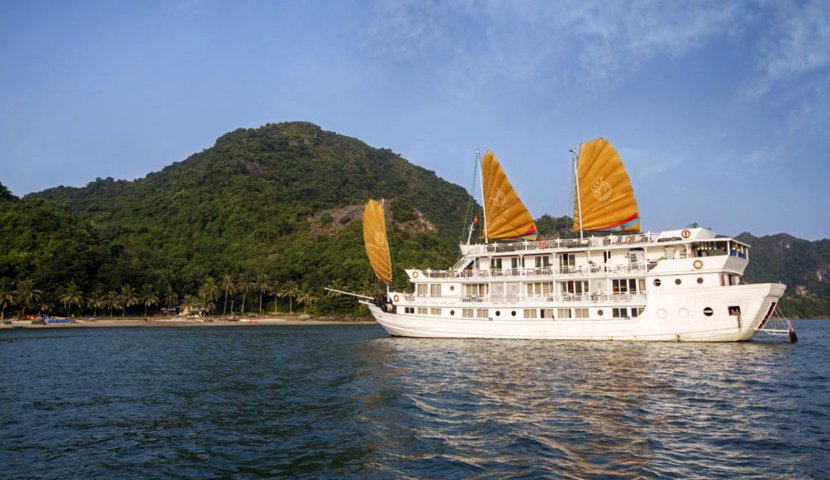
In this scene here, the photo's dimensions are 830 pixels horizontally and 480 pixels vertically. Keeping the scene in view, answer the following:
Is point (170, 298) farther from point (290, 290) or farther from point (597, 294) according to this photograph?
point (597, 294)

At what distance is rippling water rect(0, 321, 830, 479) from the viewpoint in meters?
9.00

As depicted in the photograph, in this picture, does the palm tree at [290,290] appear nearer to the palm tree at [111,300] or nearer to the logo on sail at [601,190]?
the palm tree at [111,300]

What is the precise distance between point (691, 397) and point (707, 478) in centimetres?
678

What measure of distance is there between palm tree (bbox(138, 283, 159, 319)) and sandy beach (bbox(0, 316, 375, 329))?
10.8ft

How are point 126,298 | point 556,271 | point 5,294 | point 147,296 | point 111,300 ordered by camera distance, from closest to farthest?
point 556,271 < point 5,294 < point 111,300 < point 126,298 < point 147,296

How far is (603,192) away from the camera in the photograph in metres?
32.1

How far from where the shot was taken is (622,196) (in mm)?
31594

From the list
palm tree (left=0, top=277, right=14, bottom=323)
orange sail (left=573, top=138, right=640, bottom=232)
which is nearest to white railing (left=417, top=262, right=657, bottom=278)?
orange sail (left=573, top=138, right=640, bottom=232)

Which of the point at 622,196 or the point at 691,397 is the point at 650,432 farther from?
the point at 622,196

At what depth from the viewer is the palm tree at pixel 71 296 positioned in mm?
64062

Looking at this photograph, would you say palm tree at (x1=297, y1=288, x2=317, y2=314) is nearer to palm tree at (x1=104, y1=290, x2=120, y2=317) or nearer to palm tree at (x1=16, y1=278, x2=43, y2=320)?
palm tree at (x1=104, y1=290, x2=120, y2=317)

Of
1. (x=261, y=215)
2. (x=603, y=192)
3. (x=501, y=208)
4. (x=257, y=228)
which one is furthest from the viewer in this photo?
(x=261, y=215)

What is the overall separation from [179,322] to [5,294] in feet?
63.5

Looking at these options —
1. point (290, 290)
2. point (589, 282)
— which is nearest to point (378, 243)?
point (589, 282)
